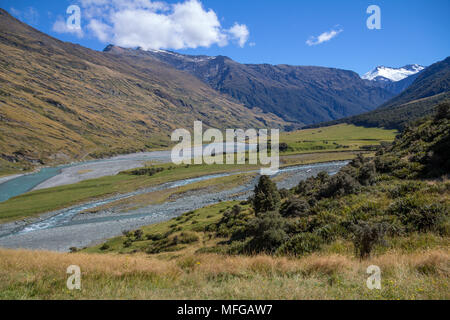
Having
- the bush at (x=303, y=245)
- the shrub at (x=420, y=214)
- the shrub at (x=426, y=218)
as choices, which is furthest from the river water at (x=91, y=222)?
the shrub at (x=426, y=218)

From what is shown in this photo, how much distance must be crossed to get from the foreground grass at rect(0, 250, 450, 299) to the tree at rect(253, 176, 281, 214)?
838 inches

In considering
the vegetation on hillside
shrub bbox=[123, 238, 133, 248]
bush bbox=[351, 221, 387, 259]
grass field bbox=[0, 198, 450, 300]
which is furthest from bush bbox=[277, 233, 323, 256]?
shrub bbox=[123, 238, 133, 248]

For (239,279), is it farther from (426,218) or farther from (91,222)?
(91,222)

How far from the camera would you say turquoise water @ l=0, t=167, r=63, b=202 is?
225ft

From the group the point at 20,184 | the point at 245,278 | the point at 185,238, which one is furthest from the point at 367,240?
the point at 20,184

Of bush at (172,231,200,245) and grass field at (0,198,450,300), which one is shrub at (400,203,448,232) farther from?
bush at (172,231,200,245)

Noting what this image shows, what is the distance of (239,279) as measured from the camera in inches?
242

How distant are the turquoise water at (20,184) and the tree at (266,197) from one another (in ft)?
228

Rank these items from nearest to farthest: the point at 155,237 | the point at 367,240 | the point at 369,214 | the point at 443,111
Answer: the point at 367,240 < the point at 369,214 < the point at 443,111 < the point at 155,237

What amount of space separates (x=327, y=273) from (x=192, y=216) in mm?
35953

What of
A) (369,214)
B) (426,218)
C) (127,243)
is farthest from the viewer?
(127,243)

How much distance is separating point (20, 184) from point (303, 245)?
10033cm

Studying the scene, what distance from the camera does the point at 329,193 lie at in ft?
76.8

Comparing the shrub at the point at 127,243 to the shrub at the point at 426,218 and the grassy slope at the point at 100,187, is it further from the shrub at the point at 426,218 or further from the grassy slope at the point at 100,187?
the grassy slope at the point at 100,187
